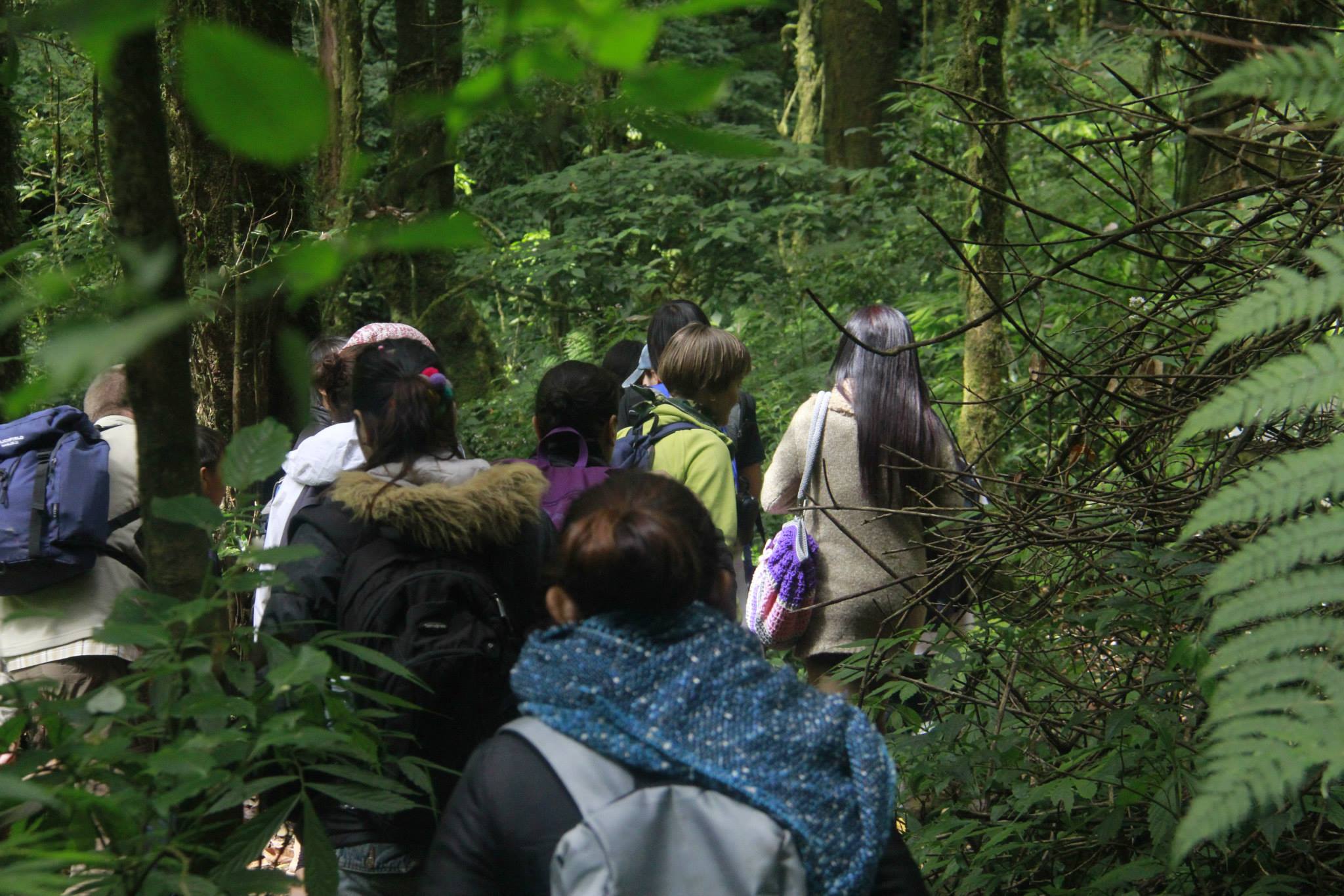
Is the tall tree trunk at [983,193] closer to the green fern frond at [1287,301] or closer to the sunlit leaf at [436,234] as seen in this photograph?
the green fern frond at [1287,301]

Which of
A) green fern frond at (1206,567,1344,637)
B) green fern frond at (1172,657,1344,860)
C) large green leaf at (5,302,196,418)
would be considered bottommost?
green fern frond at (1172,657,1344,860)

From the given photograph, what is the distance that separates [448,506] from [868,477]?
6.59 feet

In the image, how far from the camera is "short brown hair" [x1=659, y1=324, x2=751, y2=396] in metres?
4.74

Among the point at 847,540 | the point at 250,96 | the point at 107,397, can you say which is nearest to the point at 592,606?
the point at 250,96

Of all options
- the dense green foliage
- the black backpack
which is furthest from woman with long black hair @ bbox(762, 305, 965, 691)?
the black backpack

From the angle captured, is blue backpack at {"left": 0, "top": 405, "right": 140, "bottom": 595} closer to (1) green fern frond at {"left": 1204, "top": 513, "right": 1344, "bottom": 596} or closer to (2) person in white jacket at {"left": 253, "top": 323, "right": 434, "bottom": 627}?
(2) person in white jacket at {"left": 253, "top": 323, "right": 434, "bottom": 627}

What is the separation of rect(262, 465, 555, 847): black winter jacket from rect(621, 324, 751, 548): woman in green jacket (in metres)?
1.20

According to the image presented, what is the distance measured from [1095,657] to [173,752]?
256 centimetres

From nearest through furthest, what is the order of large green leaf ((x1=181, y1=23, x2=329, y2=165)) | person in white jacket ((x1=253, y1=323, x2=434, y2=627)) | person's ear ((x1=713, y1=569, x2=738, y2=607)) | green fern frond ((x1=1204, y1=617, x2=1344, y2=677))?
large green leaf ((x1=181, y1=23, x2=329, y2=165)) → green fern frond ((x1=1204, y1=617, x2=1344, y2=677)) → person's ear ((x1=713, y1=569, x2=738, y2=607)) → person in white jacket ((x1=253, y1=323, x2=434, y2=627))

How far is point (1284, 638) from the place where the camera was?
1323mm

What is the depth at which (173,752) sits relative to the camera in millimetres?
1502

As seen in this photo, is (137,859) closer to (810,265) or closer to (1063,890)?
(1063,890)

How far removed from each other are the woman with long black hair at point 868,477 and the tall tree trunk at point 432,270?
21.1 feet

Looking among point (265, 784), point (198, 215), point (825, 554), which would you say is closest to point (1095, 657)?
point (825, 554)
